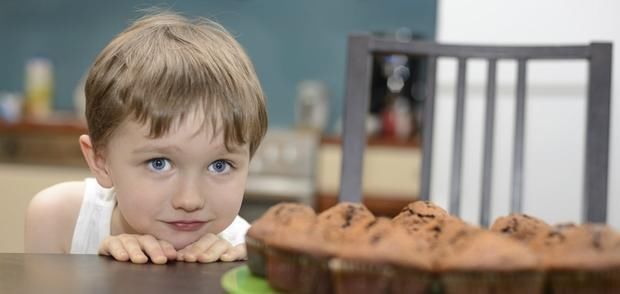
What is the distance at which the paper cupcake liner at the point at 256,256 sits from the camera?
2.16 feet

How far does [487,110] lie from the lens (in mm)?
1424

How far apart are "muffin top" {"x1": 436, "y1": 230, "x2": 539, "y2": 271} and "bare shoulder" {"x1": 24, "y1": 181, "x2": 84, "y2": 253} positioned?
805mm

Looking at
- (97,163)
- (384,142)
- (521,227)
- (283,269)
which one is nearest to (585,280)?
(521,227)

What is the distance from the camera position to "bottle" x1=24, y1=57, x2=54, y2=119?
155 inches

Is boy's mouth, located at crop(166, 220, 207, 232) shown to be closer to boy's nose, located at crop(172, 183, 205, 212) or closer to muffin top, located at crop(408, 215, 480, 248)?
boy's nose, located at crop(172, 183, 205, 212)

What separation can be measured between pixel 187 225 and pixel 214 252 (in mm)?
64

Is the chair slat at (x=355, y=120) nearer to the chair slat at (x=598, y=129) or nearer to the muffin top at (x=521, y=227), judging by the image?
the chair slat at (x=598, y=129)

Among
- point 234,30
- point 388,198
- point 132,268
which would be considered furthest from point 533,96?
point 234,30

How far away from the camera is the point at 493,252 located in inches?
21.4

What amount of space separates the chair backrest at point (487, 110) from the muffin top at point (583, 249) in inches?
30.2

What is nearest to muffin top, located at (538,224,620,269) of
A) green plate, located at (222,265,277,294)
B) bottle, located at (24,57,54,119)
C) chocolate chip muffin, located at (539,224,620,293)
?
chocolate chip muffin, located at (539,224,620,293)

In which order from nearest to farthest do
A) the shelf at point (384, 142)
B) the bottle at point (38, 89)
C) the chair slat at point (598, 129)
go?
the chair slat at point (598, 129)
the shelf at point (384, 142)
the bottle at point (38, 89)

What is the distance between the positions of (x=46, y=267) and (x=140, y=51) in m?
0.31

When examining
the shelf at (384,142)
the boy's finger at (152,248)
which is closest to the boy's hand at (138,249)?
the boy's finger at (152,248)
